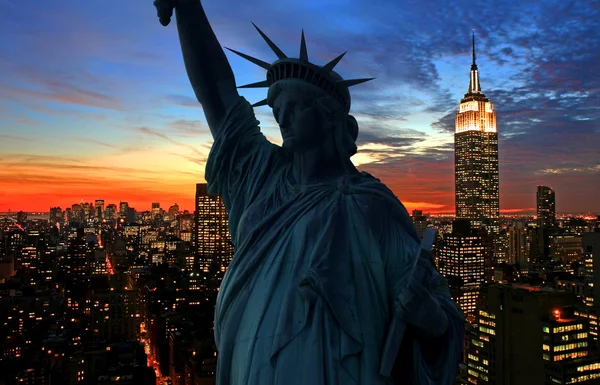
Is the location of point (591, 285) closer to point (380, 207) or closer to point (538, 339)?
point (538, 339)

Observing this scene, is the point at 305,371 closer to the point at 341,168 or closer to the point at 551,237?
the point at 341,168

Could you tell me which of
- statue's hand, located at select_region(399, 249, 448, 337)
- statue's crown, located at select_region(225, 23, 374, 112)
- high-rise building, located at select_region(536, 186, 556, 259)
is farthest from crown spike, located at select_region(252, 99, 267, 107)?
high-rise building, located at select_region(536, 186, 556, 259)

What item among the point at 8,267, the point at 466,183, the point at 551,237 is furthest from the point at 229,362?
the point at 466,183

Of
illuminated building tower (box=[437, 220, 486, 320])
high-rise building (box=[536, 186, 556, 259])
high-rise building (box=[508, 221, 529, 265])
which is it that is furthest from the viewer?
high-rise building (box=[536, 186, 556, 259])

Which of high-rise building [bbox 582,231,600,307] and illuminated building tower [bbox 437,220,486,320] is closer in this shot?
high-rise building [bbox 582,231,600,307]

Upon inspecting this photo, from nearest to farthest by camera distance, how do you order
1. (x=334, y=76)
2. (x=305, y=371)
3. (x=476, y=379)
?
(x=305, y=371) → (x=334, y=76) → (x=476, y=379)

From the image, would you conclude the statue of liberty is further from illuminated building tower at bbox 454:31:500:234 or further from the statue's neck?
illuminated building tower at bbox 454:31:500:234

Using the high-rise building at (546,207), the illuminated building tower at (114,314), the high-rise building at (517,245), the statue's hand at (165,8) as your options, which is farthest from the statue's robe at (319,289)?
the high-rise building at (546,207)
